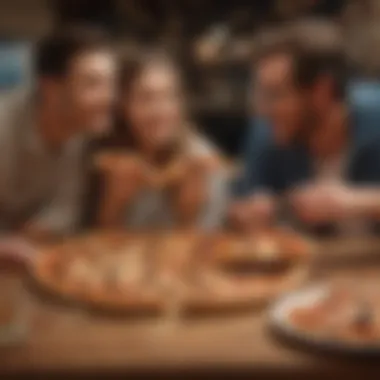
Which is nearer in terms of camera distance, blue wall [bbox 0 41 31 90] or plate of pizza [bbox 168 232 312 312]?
plate of pizza [bbox 168 232 312 312]

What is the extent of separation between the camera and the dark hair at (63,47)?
1771 millimetres

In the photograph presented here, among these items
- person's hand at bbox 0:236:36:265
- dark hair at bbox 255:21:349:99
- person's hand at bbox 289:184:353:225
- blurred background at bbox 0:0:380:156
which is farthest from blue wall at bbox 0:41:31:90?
person's hand at bbox 289:184:353:225

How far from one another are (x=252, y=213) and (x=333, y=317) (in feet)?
1.39

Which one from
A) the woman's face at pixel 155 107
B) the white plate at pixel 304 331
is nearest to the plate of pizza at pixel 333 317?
the white plate at pixel 304 331

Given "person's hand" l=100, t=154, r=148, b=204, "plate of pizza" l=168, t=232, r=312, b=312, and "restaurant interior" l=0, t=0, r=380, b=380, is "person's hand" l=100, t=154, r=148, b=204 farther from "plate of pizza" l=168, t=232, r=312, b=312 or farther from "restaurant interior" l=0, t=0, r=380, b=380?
"plate of pizza" l=168, t=232, r=312, b=312

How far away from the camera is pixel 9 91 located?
1.78 meters

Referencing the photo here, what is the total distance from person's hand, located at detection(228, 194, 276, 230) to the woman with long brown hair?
3cm

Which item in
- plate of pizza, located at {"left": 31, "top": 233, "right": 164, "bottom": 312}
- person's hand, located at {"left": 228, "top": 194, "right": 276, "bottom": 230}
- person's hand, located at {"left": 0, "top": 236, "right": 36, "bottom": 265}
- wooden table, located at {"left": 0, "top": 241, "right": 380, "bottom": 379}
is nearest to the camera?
wooden table, located at {"left": 0, "top": 241, "right": 380, "bottom": 379}

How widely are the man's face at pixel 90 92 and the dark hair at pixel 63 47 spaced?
2 cm

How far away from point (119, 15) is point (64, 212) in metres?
0.38

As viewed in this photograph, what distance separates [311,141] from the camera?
1846 millimetres

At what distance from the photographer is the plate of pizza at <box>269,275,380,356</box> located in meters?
1.36

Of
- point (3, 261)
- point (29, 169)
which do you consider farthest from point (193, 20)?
point (3, 261)

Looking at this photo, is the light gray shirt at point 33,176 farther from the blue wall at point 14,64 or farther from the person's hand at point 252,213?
the person's hand at point 252,213
